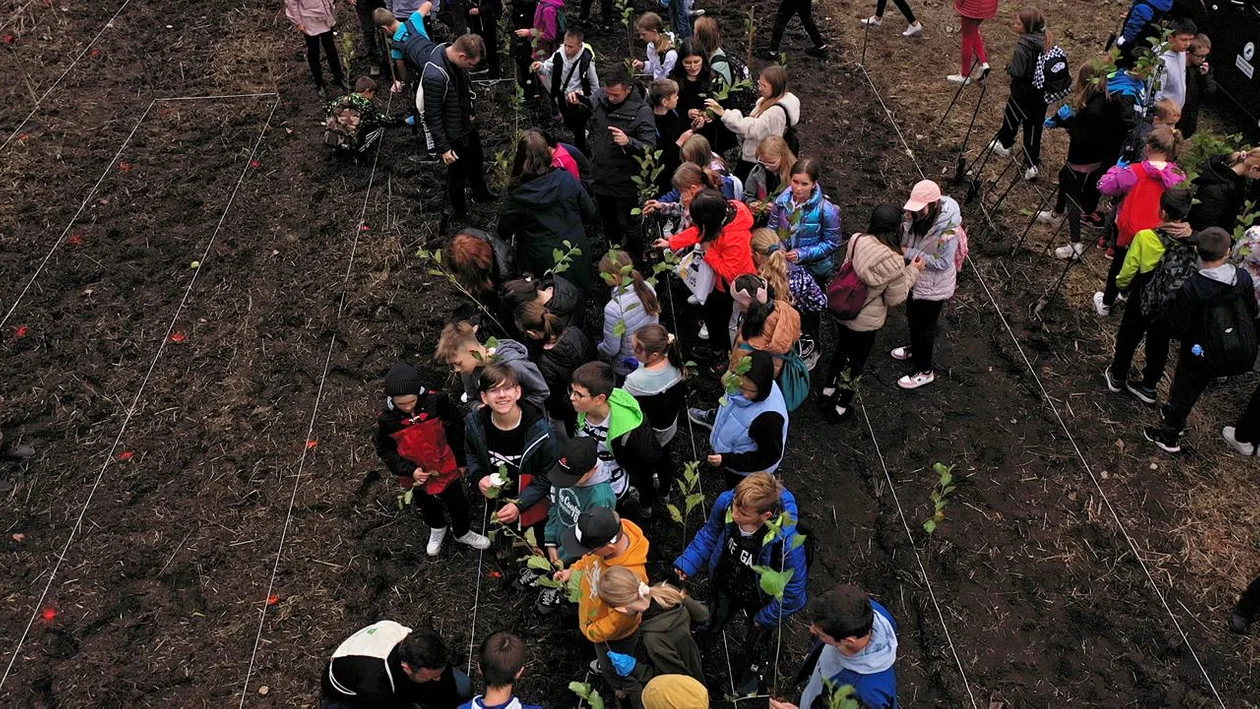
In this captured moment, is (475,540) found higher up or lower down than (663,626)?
lower down

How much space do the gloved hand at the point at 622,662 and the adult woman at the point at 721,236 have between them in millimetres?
2582

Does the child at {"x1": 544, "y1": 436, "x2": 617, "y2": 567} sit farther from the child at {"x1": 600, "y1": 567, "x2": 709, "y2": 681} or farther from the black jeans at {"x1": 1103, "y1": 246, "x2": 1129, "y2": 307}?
the black jeans at {"x1": 1103, "y1": 246, "x2": 1129, "y2": 307}

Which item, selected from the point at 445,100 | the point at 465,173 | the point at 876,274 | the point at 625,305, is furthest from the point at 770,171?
the point at 465,173

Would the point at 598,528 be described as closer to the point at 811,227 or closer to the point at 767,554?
the point at 767,554

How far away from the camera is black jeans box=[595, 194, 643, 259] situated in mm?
6789

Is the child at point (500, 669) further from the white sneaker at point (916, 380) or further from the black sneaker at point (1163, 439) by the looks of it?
the black sneaker at point (1163, 439)

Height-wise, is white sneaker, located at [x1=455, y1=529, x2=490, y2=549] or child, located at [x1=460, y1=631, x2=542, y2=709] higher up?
child, located at [x1=460, y1=631, x2=542, y2=709]

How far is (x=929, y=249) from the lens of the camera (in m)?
5.49

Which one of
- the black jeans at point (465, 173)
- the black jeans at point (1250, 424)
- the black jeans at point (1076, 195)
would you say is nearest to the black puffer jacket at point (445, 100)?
the black jeans at point (465, 173)

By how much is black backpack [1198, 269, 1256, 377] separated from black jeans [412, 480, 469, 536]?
184 inches

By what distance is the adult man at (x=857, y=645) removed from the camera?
3086 millimetres

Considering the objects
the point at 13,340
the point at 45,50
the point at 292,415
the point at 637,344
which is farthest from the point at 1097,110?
the point at 45,50

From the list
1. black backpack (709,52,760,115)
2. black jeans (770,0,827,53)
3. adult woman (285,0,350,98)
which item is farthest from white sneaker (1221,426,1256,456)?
adult woman (285,0,350,98)

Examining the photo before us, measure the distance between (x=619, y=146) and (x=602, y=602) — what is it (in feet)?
12.9
